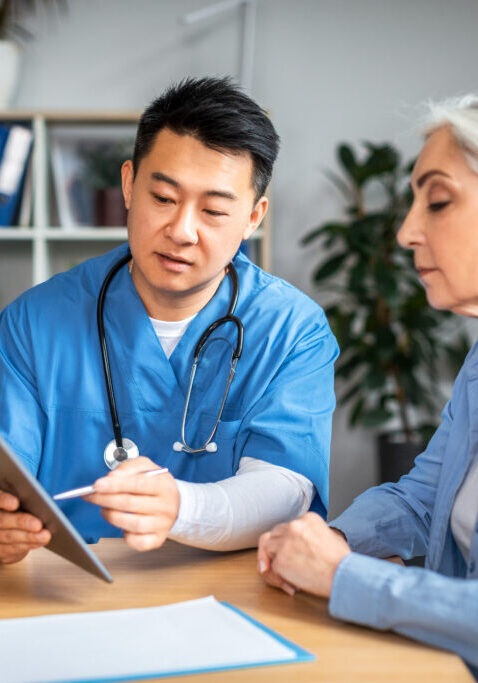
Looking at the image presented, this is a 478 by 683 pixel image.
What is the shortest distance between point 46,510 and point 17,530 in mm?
113

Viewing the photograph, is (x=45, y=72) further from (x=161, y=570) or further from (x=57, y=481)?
(x=161, y=570)

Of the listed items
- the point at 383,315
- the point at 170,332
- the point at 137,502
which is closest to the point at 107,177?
the point at 383,315

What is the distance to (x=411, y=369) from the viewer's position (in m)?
3.08

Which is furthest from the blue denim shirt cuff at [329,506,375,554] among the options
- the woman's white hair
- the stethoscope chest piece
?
the woman's white hair

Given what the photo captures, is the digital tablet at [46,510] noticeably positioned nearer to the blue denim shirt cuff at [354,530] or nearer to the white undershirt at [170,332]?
the blue denim shirt cuff at [354,530]

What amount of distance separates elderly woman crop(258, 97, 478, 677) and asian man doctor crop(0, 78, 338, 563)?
0.16 meters

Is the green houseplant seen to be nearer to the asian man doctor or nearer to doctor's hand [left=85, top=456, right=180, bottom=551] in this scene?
the asian man doctor

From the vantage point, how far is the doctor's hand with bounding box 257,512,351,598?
85 cm

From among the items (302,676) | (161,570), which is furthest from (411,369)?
(302,676)

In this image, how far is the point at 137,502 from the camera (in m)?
0.89

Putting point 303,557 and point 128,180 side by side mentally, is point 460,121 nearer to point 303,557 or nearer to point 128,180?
point 303,557

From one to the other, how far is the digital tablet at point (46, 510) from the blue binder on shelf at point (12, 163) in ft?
7.08

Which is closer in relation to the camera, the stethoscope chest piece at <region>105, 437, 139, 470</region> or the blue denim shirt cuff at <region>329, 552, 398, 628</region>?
the blue denim shirt cuff at <region>329, 552, 398, 628</region>

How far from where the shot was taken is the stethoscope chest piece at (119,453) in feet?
4.11
